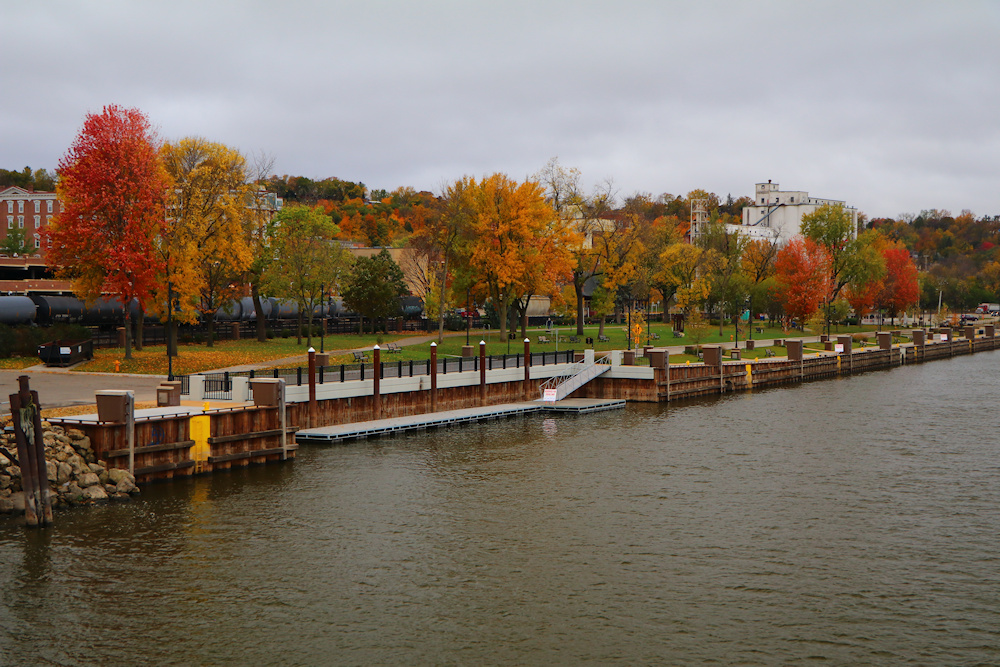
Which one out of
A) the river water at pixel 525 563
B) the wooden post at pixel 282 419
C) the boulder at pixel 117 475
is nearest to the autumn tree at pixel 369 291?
the river water at pixel 525 563

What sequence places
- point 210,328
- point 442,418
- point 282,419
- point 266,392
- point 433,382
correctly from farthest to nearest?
point 210,328 < point 433,382 < point 442,418 < point 282,419 < point 266,392

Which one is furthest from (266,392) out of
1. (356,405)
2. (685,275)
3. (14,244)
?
(14,244)

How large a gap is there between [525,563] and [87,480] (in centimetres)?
1537

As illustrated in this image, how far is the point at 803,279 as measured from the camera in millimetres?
110562

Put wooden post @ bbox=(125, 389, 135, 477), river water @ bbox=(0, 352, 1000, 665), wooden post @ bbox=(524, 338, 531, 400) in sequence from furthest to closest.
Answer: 1. wooden post @ bbox=(524, 338, 531, 400)
2. wooden post @ bbox=(125, 389, 135, 477)
3. river water @ bbox=(0, 352, 1000, 665)

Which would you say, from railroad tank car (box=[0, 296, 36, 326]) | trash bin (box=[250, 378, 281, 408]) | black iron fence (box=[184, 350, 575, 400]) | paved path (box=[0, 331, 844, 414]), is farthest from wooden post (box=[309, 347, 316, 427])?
railroad tank car (box=[0, 296, 36, 326])

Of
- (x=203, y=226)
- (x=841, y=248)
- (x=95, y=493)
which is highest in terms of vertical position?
(x=841, y=248)

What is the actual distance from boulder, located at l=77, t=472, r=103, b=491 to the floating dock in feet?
40.2

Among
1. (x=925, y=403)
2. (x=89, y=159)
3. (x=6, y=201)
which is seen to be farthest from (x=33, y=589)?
(x=6, y=201)

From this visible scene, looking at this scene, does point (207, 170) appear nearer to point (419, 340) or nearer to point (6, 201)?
point (419, 340)

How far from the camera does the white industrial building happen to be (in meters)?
184

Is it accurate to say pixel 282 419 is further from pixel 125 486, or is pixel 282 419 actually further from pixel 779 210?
pixel 779 210

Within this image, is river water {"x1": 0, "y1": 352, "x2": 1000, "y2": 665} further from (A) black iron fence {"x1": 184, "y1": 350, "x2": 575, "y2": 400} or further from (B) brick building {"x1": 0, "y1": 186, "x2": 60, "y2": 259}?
(B) brick building {"x1": 0, "y1": 186, "x2": 60, "y2": 259}

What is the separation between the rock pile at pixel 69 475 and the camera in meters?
29.2
